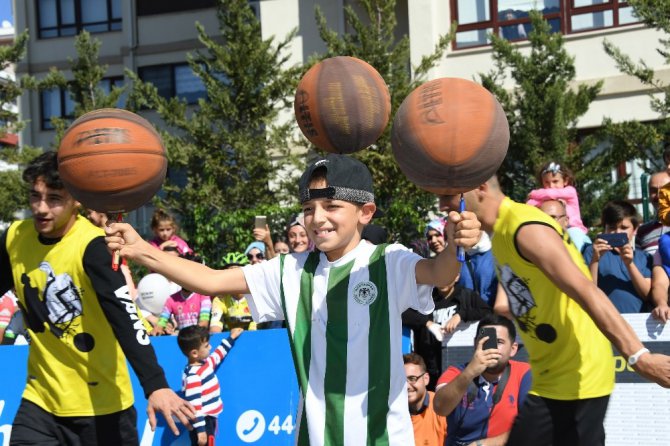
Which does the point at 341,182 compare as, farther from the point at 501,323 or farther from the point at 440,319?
the point at 440,319

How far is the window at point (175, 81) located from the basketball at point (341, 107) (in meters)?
23.3

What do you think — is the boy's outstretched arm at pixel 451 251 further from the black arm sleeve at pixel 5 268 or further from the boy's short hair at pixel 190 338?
the boy's short hair at pixel 190 338

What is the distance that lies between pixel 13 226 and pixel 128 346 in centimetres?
113

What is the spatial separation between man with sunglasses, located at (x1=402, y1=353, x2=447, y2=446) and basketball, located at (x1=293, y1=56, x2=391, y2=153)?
208 centimetres

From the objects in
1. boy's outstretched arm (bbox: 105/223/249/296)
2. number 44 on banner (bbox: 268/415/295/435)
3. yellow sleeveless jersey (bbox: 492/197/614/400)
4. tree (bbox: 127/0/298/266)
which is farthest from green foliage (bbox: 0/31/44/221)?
yellow sleeveless jersey (bbox: 492/197/614/400)

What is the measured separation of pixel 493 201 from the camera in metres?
4.57

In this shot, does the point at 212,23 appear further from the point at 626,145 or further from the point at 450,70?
the point at 626,145

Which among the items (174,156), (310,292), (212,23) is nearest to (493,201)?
(310,292)

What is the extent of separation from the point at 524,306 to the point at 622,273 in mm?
3451

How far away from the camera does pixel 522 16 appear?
18703mm

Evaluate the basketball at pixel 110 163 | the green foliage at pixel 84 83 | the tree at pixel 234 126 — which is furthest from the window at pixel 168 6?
the basketball at pixel 110 163

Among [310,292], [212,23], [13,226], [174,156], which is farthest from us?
[212,23]

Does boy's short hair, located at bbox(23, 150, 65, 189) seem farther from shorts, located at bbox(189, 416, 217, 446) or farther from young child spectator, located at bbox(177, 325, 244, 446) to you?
shorts, located at bbox(189, 416, 217, 446)

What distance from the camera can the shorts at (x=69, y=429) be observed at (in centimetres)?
486
